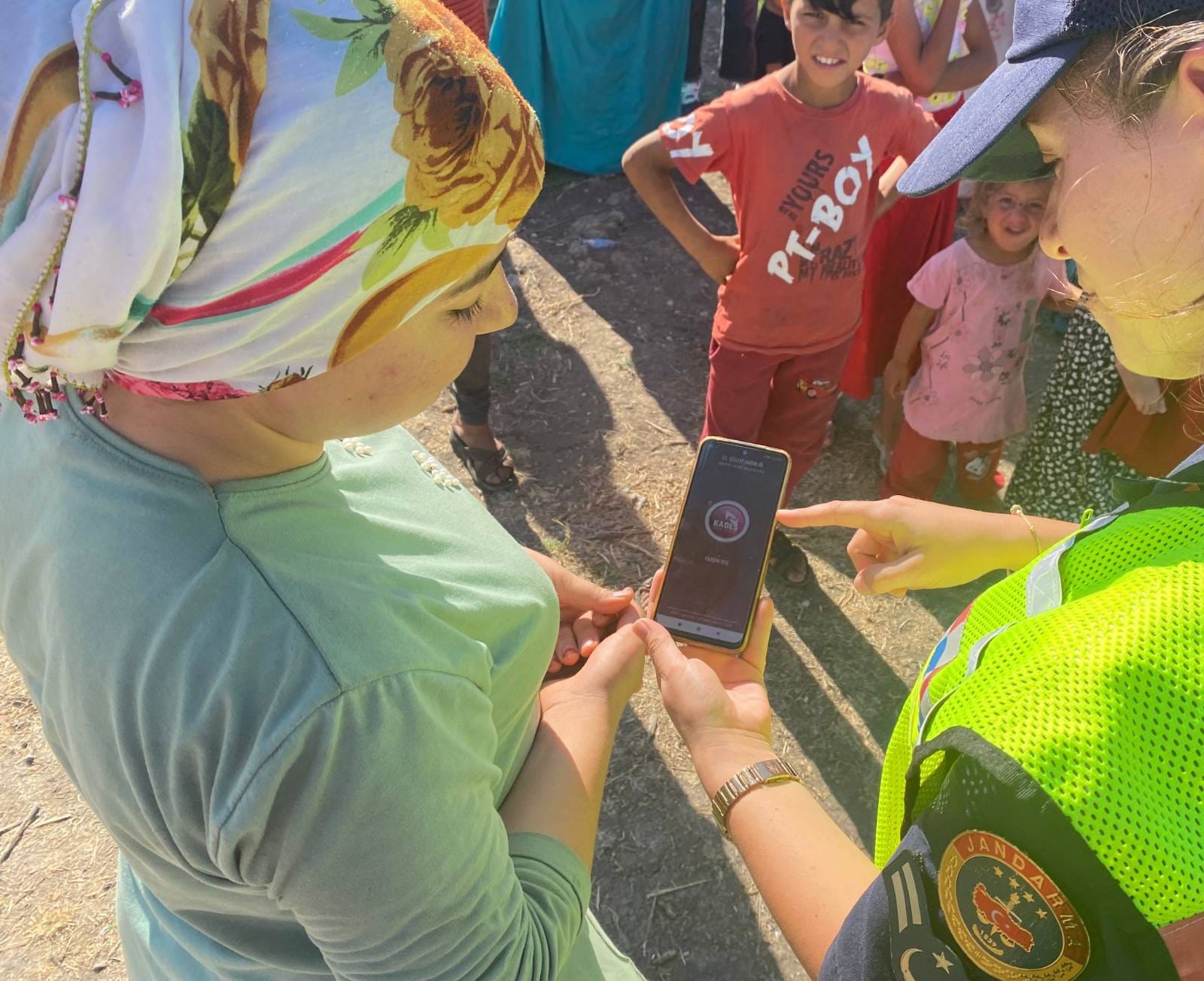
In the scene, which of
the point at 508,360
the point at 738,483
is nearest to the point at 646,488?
the point at 508,360

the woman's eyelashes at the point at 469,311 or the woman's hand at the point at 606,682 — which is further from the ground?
the woman's eyelashes at the point at 469,311

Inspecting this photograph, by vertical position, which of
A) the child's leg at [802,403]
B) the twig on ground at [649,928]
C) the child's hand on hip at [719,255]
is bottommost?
the twig on ground at [649,928]

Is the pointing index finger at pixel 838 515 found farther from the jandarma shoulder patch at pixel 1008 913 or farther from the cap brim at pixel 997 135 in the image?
the jandarma shoulder patch at pixel 1008 913

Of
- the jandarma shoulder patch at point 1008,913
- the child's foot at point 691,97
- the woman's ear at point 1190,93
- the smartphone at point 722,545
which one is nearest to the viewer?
the jandarma shoulder patch at point 1008,913

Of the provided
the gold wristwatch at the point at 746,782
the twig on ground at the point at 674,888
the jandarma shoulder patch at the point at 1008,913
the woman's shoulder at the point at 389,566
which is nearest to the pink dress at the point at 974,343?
the twig on ground at the point at 674,888

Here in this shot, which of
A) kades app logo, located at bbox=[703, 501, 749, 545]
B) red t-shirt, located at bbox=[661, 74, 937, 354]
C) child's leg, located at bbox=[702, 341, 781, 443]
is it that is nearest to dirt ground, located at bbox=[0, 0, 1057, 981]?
child's leg, located at bbox=[702, 341, 781, 443]

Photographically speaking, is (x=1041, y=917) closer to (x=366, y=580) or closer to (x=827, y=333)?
(x=366, y=580)

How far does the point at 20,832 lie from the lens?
2781mm

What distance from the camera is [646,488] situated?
4090mm

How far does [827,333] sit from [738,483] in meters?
1.24

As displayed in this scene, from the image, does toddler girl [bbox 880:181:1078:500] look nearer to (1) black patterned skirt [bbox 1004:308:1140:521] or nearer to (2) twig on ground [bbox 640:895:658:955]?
(1) black patterned skirt [bbox 1004:308:1140:521]

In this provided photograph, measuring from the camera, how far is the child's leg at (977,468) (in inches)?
151

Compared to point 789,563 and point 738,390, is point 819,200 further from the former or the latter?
point 789,563

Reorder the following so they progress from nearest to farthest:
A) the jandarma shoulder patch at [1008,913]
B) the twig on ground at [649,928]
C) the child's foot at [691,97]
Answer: the jandarma shoulder patch at [1008,913]
the twig on ground at [649,928]
the child's foot at [691,97]
